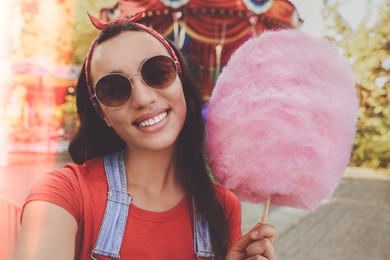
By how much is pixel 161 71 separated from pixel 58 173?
51 cm

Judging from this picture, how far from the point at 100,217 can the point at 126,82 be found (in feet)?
1.56

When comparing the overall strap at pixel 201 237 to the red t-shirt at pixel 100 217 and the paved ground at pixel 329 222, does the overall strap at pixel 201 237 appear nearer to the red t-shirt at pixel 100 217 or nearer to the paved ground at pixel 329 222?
the red t-shirt at pixel 100 217

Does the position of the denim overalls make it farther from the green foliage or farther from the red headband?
the green foliage

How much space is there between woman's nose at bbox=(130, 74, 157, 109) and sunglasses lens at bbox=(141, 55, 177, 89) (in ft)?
0.07

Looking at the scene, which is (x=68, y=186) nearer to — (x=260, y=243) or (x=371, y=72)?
(x=260, y=243)

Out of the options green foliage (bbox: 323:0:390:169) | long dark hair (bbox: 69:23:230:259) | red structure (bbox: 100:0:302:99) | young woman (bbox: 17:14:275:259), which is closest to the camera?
young woman (bbox: 17:14:275:259)

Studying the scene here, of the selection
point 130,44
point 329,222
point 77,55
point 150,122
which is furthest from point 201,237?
point 77,55

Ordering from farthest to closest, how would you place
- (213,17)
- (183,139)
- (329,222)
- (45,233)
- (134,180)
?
1. (213,17)
2. (329,222)
3. (183,139)
4. (134,180)
5. (45,233)

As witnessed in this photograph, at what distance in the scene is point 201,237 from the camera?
1.61m

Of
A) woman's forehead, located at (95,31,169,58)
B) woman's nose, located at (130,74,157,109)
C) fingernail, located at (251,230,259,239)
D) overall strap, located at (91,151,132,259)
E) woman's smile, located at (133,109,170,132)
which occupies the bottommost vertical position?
fingernail, located at (251,230,259,239)

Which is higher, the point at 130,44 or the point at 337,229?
the point at 130,44

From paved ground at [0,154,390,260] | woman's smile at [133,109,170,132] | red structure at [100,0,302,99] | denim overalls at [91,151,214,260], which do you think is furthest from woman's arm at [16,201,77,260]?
red structure at [100,0,302,99]

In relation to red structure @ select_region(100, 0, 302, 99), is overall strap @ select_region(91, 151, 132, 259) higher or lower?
lower

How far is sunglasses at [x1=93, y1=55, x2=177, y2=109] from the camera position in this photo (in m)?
1.54
